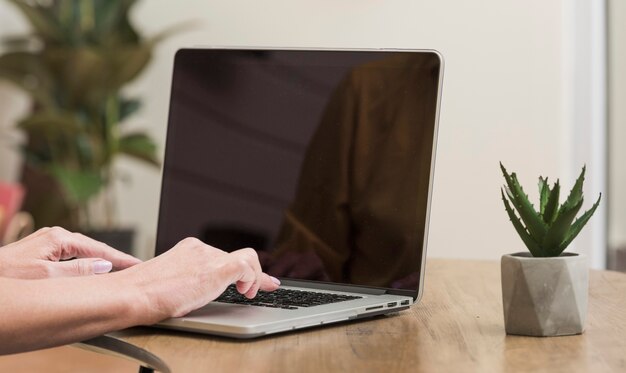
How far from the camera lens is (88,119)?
14.1ft

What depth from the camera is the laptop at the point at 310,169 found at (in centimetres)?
117

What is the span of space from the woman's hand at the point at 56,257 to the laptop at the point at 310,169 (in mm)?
156

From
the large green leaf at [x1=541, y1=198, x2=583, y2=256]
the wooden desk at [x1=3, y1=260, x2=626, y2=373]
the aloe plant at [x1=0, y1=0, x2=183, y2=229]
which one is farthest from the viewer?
the aloe plant at [x1=0, y1=0, x2=183, y2=229]

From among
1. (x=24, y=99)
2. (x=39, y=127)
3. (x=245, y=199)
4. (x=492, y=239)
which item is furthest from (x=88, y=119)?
(x=245, y=199)

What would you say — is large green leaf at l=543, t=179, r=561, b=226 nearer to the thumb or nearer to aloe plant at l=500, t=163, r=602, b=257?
aloe plant at l=500, t=163, r=602, b=257

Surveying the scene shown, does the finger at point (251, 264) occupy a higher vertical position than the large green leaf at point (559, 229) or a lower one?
lower

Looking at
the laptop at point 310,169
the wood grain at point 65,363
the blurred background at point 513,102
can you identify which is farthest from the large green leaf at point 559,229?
the wood grain at point 65,363

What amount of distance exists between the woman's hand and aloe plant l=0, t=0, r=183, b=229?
9.10 ft

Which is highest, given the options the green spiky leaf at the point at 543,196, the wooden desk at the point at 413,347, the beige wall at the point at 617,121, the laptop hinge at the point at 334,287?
the beige wall at the point at 617,121

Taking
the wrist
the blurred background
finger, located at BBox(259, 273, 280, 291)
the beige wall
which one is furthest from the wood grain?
the wrist

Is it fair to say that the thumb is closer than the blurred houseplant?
Yes

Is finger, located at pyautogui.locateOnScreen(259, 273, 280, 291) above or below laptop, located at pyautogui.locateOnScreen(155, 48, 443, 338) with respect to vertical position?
below

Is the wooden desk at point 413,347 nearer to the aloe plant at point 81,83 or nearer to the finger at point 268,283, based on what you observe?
the finger at point 268,283

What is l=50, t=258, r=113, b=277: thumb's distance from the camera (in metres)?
1.11
